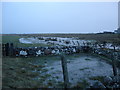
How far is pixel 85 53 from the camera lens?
1895 centimetres

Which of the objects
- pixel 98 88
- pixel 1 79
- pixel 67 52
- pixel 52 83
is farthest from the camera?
pixel 67 52

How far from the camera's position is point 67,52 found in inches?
709

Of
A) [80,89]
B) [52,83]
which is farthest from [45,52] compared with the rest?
[80,89]

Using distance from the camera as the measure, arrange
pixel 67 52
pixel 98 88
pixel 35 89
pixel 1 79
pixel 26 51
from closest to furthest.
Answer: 1. pixel 98 88
2. pixel 35 89
3. pixel 1 79
4. pixel 26 51
5. pixel 67 52

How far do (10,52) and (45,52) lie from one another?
16.1 ft

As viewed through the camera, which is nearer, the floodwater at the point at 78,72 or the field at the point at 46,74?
the field at the point at 46,74

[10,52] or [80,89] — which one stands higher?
[10,52]

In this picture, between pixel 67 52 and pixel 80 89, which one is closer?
pixel 80 89

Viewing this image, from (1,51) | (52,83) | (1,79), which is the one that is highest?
(1,51)

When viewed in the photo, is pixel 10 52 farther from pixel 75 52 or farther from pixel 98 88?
pixel 98 88

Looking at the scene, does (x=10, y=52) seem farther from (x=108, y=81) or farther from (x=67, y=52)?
(x=108, y=81)

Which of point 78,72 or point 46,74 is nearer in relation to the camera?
point 46,74

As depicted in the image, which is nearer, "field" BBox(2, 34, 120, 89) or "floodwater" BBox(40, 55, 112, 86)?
"field" BBox(2, 34, 120, 89)

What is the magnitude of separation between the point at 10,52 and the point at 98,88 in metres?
12.5
